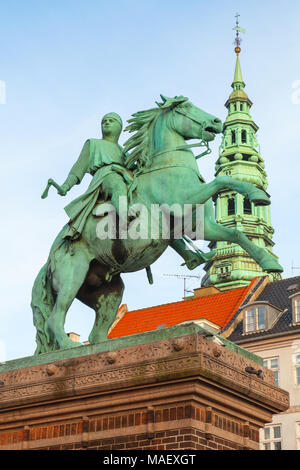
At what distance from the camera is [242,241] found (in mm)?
13227

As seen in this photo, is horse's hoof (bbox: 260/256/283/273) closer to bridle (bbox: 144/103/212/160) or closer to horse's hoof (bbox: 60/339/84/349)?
bridle (bbox: 144/103/212/160)

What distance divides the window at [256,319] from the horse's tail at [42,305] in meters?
30.8

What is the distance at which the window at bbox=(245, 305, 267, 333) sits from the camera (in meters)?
44.8

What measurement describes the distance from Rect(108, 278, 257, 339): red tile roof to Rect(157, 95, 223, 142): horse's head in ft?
110

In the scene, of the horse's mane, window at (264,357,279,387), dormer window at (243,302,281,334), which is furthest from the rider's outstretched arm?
dormer window at (243,302,281,334)

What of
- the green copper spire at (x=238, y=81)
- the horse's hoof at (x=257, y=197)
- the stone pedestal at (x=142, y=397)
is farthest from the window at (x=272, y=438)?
the green copper spire at (x=238, y=81)

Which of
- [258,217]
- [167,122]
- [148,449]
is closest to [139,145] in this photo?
[167,122]

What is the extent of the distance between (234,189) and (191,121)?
5.29 feet

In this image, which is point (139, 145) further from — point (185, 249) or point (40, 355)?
point (40, 355)

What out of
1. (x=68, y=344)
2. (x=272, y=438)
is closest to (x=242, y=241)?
(x=68, y=344)

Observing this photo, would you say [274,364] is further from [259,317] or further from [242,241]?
[242,241]

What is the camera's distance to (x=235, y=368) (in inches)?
480

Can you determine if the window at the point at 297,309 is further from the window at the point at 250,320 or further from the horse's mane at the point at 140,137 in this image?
the horse's mane at the point at 140,137

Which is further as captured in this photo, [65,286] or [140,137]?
[140,137]
